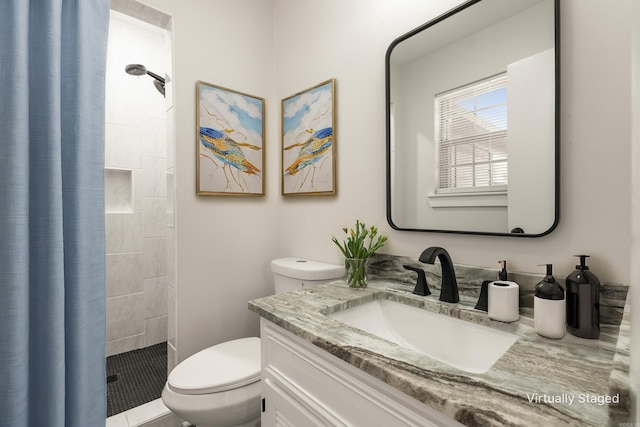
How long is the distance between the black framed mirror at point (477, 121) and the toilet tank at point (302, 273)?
1.29 ft

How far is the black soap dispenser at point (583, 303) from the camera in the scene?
705 mm

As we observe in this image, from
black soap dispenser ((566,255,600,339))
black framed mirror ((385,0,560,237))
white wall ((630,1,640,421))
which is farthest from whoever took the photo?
black framed mirror ((385,0,560,237))

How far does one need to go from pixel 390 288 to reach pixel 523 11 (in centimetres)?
101

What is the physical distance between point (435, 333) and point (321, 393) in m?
0.42

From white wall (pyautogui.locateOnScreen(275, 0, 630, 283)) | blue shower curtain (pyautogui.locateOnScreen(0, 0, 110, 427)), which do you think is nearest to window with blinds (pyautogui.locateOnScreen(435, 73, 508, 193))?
white wall (pyautogui.locateOnScreen(275, 0, 630, 283))

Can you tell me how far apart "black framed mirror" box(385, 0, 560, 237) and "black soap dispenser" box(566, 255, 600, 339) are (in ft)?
0.55

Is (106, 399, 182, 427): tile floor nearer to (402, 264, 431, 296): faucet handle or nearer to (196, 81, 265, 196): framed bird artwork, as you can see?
(196, 81, 265, 196): framed bird artwork

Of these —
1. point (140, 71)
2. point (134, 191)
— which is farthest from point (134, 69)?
point (134, 191)

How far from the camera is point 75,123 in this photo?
1.07m

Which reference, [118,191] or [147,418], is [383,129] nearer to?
[147,418]

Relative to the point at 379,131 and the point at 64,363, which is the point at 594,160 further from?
the point at 64,363

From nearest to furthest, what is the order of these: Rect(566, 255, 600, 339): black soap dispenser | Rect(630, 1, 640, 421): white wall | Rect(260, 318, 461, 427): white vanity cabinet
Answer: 1. Rect(630, 1, 640, 421): white wall
2. Rect(260, 318, 461, 427): white vanity cabinet
3. Rect(566, 255, 600, 339): black soap dispenser

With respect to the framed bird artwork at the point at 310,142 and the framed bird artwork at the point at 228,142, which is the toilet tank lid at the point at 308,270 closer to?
the framed bird artwork at the point at 310,142

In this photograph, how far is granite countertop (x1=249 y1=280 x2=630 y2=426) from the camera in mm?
437
